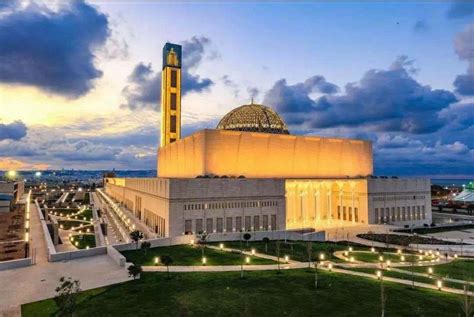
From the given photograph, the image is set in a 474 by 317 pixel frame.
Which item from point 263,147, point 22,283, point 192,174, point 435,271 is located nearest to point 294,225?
point 263,147

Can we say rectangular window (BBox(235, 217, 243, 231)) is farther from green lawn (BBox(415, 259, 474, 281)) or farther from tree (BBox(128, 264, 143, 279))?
tree (BBox(128, 264, 143, 279))

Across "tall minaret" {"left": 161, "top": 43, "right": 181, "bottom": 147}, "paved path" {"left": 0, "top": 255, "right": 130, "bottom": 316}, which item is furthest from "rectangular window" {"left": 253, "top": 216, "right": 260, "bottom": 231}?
"tall minaret" {"left": 161, "top": 43, "right": 181, "bottom": 147}

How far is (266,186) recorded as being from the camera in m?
46.4

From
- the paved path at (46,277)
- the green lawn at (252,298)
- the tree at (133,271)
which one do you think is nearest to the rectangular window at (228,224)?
the paved path at (46,277)

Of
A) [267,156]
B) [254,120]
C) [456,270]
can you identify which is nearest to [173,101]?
[254,120]

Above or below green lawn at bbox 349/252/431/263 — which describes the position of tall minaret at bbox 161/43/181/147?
above

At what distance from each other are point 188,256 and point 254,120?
3976cm

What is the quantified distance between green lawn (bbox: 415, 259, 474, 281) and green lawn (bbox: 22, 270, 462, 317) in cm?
689

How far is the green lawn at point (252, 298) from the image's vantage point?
16.0 meters

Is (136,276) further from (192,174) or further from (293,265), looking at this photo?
(192,174)

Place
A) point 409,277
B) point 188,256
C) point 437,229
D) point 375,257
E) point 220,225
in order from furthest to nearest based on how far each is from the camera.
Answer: point 437,229, point 220,225, point 375,257, point 188,256, point 409,277

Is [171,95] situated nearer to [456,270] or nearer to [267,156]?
[267,156]

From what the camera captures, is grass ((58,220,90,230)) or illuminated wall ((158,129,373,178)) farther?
grass ((58,220,90,230))

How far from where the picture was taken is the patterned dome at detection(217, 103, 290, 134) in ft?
209
